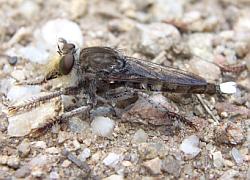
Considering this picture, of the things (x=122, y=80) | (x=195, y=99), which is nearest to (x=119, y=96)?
(x=122, y=80)

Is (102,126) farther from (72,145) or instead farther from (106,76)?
(106,76)

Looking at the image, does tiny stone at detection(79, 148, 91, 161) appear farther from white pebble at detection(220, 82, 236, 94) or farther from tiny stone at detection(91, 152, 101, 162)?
white pebble at detection(220, 82, 236, 94)

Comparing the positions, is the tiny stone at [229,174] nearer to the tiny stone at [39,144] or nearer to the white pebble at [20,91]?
the tiny stone at [39,144]

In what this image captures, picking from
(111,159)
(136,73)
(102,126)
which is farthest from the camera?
(136,73)

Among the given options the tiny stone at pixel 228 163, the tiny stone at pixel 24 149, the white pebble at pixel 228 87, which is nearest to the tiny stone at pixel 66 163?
the tiny stone at pixel 24 149

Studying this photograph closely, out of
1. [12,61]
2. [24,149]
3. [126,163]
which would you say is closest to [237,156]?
[126,163]

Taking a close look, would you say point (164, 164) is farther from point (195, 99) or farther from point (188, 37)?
point (188, 37)

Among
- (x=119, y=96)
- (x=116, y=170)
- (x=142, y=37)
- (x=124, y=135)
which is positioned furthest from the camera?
(x=142, y=37)
